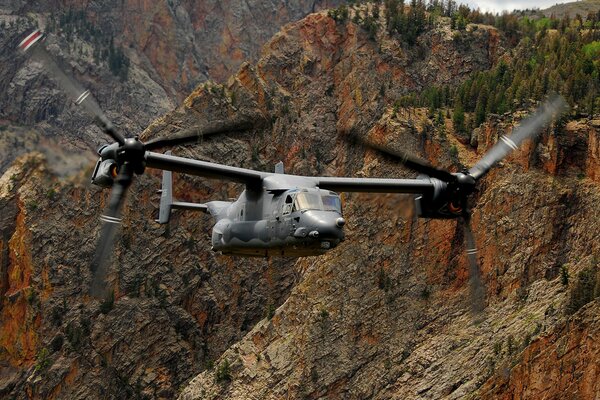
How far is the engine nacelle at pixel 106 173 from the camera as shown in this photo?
209ft

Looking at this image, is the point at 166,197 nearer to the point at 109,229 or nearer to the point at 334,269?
the point at 109,229

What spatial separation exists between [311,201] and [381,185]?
697 cm

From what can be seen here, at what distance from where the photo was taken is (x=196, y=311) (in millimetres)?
155750

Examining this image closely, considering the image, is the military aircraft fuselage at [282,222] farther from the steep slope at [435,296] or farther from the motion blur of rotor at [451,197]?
the steep slope at [435,296]

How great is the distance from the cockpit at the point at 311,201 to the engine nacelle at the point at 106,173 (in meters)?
9.17

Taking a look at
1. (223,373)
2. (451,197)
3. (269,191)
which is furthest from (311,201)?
(223,373)

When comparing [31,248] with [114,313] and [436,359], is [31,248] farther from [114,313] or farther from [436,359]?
[436,359]

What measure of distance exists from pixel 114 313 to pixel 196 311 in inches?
398

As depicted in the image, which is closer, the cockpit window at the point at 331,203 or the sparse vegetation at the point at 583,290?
the cockpit window at the point at 331,203

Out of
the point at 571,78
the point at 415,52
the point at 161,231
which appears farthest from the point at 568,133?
the point at 161,231

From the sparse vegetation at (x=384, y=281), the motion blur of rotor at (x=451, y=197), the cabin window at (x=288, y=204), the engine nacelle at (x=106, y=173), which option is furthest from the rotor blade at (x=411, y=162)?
the sparse vegetation at (x=384, y=281)

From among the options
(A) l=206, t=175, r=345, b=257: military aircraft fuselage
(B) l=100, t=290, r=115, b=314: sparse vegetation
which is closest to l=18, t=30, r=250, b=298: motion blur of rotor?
Result: (A) l=206, t=175, r=345, b=257: military aircraft fuselage

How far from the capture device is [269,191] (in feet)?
224

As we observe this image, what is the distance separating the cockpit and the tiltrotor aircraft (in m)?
0.05
